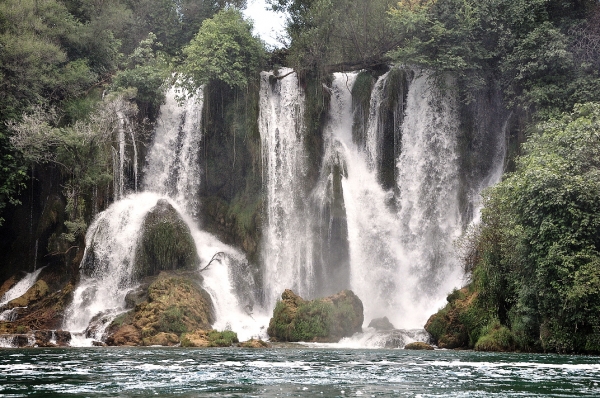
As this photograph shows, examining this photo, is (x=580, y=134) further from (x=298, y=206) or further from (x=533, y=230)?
(x=298, y=206)

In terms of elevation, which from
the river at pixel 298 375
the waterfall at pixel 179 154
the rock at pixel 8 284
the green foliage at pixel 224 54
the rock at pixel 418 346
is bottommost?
the river at pixel 298 375

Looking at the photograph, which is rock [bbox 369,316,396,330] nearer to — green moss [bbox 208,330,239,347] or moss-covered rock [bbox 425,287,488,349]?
moss-covered rock [bbox 425,287,488,349]

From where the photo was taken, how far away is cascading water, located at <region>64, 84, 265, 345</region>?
30.3m

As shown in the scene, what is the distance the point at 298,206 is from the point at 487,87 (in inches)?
442

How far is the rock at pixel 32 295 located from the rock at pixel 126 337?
6.54 meters

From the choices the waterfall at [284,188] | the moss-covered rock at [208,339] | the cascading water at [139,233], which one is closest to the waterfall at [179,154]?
the cascading water at [139,233]

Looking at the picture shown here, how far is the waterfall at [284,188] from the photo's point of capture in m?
33.5

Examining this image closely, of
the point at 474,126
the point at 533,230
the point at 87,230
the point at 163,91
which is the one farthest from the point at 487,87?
the point at 87,230

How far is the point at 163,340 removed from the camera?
86.3 ft

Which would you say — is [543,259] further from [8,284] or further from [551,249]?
[8,284]

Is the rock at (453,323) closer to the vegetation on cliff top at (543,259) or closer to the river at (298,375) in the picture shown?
the vegetation on cliff top at (543,259)

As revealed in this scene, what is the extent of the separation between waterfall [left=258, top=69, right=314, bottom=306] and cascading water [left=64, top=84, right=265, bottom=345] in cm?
175

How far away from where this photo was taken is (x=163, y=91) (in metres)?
37.6

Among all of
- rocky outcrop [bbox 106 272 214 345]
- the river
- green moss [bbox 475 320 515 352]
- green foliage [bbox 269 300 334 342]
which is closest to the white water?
rocky outcrop [bbox 106 272 214 345]
